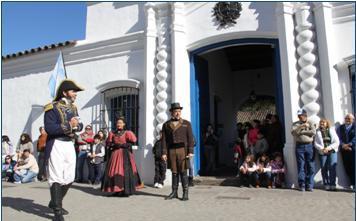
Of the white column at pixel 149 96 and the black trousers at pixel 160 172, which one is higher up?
the white column at pixel 149 96

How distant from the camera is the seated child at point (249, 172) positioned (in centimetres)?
797

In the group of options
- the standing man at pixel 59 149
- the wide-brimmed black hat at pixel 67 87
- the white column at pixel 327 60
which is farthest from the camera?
the white column at pixel 327 60

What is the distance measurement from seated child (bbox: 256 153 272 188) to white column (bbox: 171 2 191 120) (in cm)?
221

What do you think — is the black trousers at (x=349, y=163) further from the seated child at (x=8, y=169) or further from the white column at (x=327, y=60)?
the seated child at (x=8, y=169)

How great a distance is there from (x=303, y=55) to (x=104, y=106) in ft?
18.7

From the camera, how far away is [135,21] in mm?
10406

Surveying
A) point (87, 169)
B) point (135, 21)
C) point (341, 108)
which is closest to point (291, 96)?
point (341, 108)

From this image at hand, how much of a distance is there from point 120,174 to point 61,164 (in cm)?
216

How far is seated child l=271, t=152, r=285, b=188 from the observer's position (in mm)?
7707

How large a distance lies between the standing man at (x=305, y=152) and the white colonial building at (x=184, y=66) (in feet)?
1.16

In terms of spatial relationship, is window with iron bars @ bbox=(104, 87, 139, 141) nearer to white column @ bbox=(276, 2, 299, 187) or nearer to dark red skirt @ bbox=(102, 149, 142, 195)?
dark red skirt @ bbox=(102, 149, 142, 195)

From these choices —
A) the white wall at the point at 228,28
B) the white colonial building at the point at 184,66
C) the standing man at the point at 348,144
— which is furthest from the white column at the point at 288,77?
the standing man at the point at 348,144

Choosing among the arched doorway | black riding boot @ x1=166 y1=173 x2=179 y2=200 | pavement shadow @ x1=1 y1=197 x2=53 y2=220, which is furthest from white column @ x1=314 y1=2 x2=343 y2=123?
pavement shadow @ x1=1 y1=197 x2=53 y2=220

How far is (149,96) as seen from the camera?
9.37 meters
